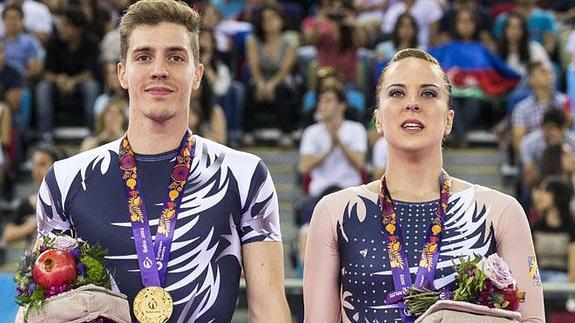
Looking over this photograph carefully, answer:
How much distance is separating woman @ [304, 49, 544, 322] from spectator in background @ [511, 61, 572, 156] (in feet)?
22.2

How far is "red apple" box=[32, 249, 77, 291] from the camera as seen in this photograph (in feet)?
15.9

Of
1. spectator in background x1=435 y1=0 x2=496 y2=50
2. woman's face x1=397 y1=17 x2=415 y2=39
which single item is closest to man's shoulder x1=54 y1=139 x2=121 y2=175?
woman's face x1=397 y1=17 x2=415 y2=39

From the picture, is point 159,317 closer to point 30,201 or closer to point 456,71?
point 30,201

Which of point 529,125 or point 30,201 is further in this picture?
point 529,125

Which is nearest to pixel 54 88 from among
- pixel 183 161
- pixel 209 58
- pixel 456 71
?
pixel 209 58

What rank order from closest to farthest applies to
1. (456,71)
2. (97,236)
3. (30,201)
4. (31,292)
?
1. (31,292)
2. (97,236)
3. (30,201)
4. (456,71)

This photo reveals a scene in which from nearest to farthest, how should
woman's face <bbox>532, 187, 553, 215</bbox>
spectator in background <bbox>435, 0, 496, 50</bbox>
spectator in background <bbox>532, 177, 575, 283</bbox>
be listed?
spectator in background <bbox>532, 177, 575, 283</bbox> → woman's face <bbox>532, 187, 553, 215</bbox> → spectator in background <bbox>435, 0, 496, 50</bbox>

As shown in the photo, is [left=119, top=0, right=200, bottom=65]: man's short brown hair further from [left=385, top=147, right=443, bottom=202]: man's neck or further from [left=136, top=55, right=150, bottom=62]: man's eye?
[left=385, top=147, right=443, bottom=202]: man's neck

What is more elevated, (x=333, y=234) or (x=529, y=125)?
(x=529, y=125)

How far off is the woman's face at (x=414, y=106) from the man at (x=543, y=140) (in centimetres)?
613

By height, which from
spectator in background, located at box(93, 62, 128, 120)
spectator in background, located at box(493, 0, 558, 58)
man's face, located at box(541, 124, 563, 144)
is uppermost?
spectator in background, located at box(493, 0, 558, 58)

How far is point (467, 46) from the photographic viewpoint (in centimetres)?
1276

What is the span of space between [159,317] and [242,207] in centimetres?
58

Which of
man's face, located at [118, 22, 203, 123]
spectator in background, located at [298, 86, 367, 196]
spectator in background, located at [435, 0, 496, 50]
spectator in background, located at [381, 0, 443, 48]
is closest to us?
man's face, located at [118, 22, 203, 123]
